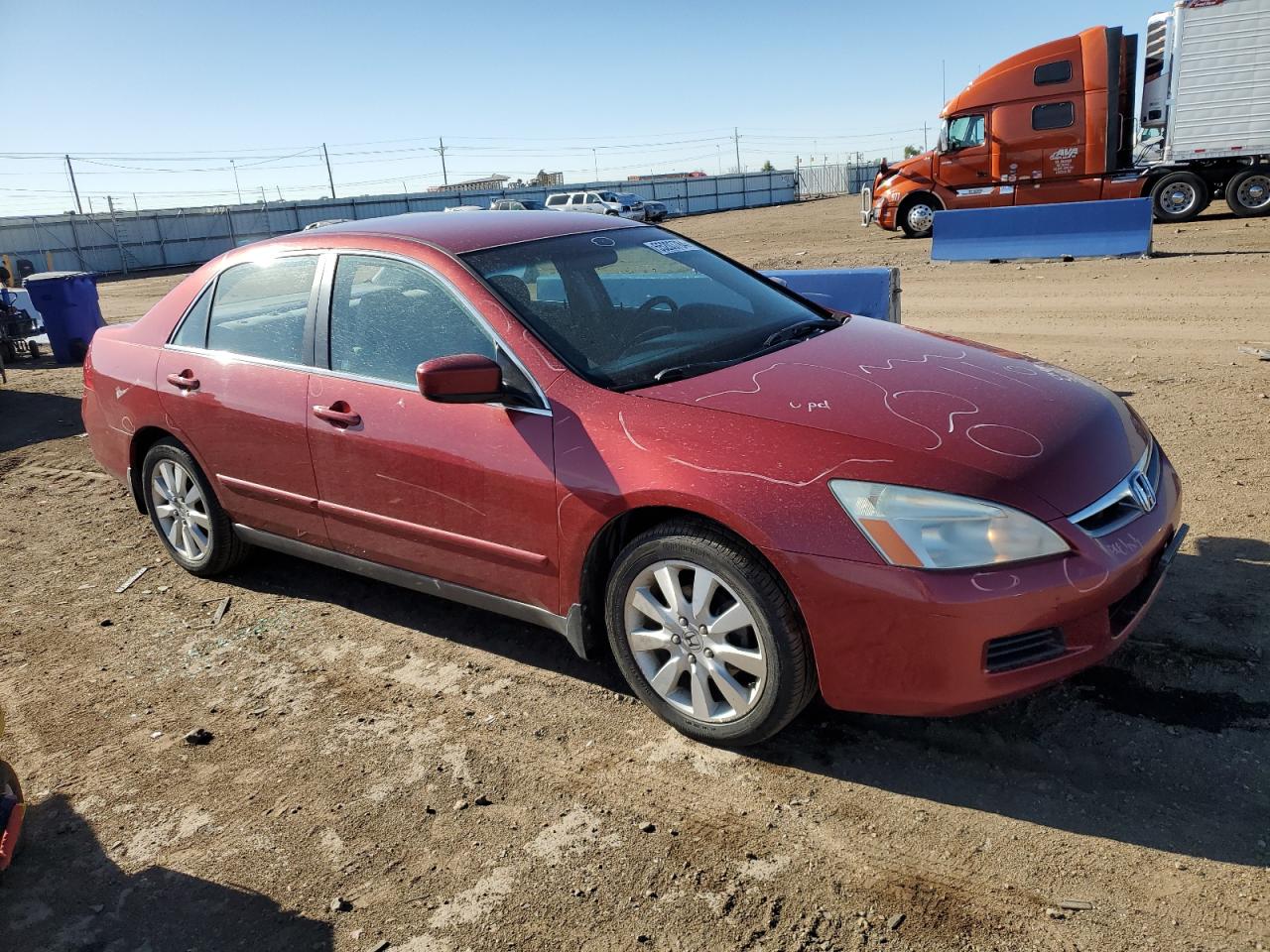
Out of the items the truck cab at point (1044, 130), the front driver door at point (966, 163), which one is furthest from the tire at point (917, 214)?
the front driver door at point (966, 163)

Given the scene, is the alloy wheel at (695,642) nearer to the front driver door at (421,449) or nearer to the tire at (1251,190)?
the front driver door at (421,449)

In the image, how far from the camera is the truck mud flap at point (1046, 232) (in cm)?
1440

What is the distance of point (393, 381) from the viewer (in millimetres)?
3756

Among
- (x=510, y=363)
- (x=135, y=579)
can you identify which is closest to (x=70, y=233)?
(x=135, y=579)

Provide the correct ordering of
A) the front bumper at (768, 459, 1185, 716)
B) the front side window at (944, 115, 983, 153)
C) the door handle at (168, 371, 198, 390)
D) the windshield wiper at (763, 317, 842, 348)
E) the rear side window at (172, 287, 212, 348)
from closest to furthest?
1. the front bumper at (768, 459, 1185, 716)
2. the windshield wiper at (763, 317, 842, 348)
3. the door handle at (168, 371, 198, 390)
4. the rear side window at (172, 287, 212, 348)
5. the front side window at (944, 115, 983, 153)

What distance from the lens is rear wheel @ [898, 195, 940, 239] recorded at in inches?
842

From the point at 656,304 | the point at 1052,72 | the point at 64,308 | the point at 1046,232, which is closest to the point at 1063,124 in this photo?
the point at 1052,72

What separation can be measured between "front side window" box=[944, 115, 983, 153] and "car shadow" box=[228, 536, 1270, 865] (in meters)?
18.4

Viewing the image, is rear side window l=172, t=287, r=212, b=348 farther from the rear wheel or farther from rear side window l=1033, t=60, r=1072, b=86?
the rear wheel

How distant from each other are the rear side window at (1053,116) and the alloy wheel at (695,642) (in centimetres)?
1942

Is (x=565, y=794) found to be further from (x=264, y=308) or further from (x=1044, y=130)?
(x=1044, y=130)

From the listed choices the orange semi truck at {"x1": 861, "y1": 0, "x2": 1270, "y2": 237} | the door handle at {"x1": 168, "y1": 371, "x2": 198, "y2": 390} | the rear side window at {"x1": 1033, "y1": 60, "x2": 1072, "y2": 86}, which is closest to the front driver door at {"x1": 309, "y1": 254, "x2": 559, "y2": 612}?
the door handle at {"x1": 168, "y1": 371, "x2": 198, "y2": 390}

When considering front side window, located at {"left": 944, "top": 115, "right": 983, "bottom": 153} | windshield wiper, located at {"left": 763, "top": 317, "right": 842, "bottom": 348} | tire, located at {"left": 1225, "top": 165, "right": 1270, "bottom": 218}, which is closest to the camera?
windshield wiper, located at {"left": 763, "top": 317, "right": 842, "bottom": 348}

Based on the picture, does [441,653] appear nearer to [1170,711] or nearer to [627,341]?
[627,341]
